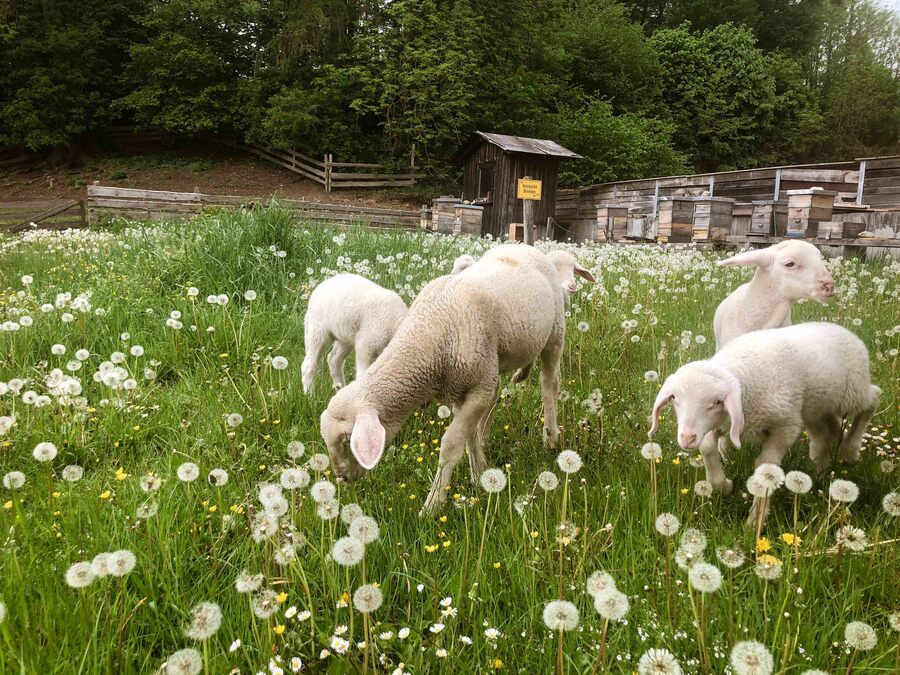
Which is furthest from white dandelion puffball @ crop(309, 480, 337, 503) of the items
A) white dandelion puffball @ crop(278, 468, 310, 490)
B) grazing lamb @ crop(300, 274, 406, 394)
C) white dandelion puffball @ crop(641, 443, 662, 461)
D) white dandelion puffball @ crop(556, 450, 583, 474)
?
grazing lamb @ crop(300, 274, 406, 394)

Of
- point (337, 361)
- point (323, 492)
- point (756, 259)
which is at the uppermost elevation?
point (756, 259)

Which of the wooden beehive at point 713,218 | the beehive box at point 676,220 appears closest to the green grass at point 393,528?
the wooden beehive at point 713,218

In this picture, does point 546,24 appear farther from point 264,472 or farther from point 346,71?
point 264,472

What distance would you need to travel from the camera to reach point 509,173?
24438mm

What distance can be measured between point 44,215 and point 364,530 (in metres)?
20.1

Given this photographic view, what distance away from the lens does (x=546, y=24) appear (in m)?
36.2

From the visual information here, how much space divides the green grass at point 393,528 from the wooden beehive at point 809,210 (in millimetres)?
5635

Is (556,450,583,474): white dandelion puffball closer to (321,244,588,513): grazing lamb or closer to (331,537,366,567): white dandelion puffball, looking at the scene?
(321,244,588,513): grazing lamb

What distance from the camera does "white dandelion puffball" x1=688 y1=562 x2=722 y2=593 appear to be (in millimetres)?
1484

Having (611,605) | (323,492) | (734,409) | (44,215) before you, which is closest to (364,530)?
(323,492)

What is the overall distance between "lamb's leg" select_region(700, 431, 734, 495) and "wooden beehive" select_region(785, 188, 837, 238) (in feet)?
30.5

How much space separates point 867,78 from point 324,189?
3569cm

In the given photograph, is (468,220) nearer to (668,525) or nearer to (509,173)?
(509,173)

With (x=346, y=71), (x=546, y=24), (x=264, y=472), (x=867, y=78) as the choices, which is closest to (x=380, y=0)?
(x=346, y=71)
